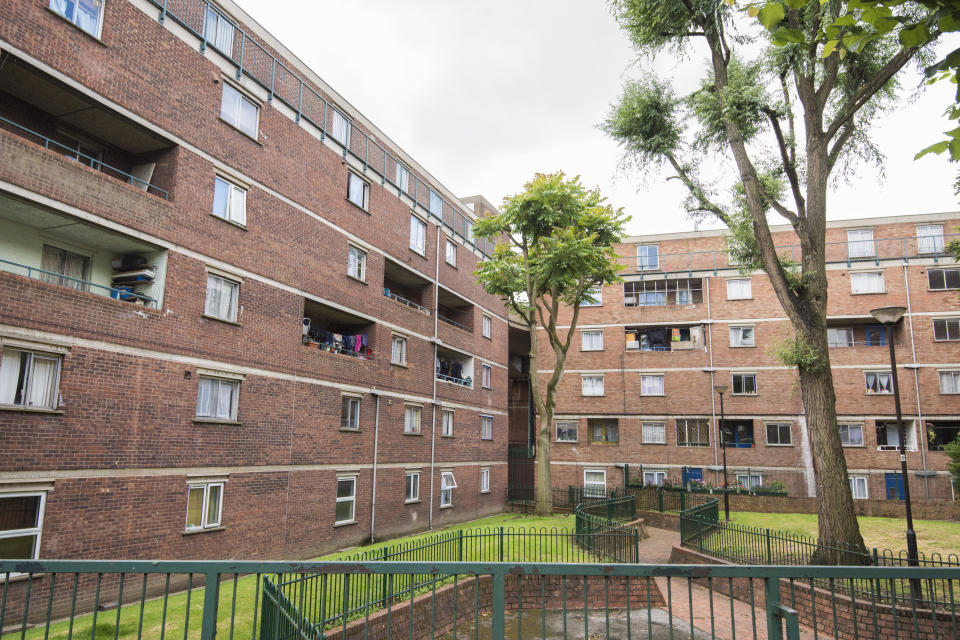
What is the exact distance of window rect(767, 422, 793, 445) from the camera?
32781mm

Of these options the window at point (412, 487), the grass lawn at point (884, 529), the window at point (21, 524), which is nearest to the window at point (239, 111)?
the window at point (21, 524)

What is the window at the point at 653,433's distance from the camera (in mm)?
35062

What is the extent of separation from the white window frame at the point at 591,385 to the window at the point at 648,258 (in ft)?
23.9

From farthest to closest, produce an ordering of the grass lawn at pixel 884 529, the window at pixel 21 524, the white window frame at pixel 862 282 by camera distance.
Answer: the white window frame at pixel 862 282 < the grass lawn at pixel 884 529 < the window at pixel 21 524

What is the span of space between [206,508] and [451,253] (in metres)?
17.5

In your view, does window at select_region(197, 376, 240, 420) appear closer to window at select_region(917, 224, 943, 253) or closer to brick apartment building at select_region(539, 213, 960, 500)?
brick apartment building at select_region(539, 213, 960, 500)

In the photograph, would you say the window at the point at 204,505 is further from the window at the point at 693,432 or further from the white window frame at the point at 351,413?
the window at the point at 693,432

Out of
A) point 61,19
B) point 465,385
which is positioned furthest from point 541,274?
point 61,19

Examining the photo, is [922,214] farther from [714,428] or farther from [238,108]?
[238,108]

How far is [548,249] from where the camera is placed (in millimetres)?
24266

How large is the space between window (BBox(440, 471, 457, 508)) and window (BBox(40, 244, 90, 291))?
16.7 m

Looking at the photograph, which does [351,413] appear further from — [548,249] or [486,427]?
[486,427]

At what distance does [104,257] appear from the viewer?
14.4 metres

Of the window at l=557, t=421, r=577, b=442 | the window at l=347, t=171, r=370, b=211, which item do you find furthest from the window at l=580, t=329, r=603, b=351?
the window at l=347, t=171, r=370, b=211
